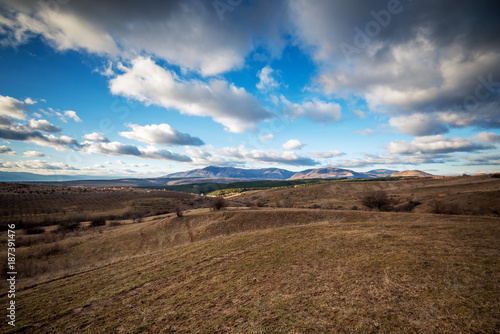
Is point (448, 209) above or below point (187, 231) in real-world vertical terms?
above

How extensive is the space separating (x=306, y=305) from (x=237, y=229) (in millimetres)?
23747

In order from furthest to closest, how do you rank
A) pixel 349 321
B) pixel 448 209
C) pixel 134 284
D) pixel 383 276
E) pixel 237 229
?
pixel 448 209 < pixel 237 229 < pixel 134 284 < pixel 383 276 < pixel 349 321

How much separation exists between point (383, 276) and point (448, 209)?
43685 mm

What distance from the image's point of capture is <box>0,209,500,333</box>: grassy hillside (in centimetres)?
695

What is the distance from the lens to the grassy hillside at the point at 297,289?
695 cm

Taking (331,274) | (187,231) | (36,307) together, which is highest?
(331,274)

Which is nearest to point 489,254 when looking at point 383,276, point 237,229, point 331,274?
point 383,276

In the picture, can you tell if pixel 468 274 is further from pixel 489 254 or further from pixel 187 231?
pixel 187 231

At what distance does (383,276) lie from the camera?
9797 millimetres

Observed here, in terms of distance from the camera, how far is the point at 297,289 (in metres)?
9.52

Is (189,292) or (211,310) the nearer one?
(211,310)

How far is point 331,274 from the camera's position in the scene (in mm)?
10695

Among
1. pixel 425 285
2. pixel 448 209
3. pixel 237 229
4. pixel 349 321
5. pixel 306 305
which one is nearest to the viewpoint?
pixel 349 321

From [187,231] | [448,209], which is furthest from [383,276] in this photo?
[448,209]
